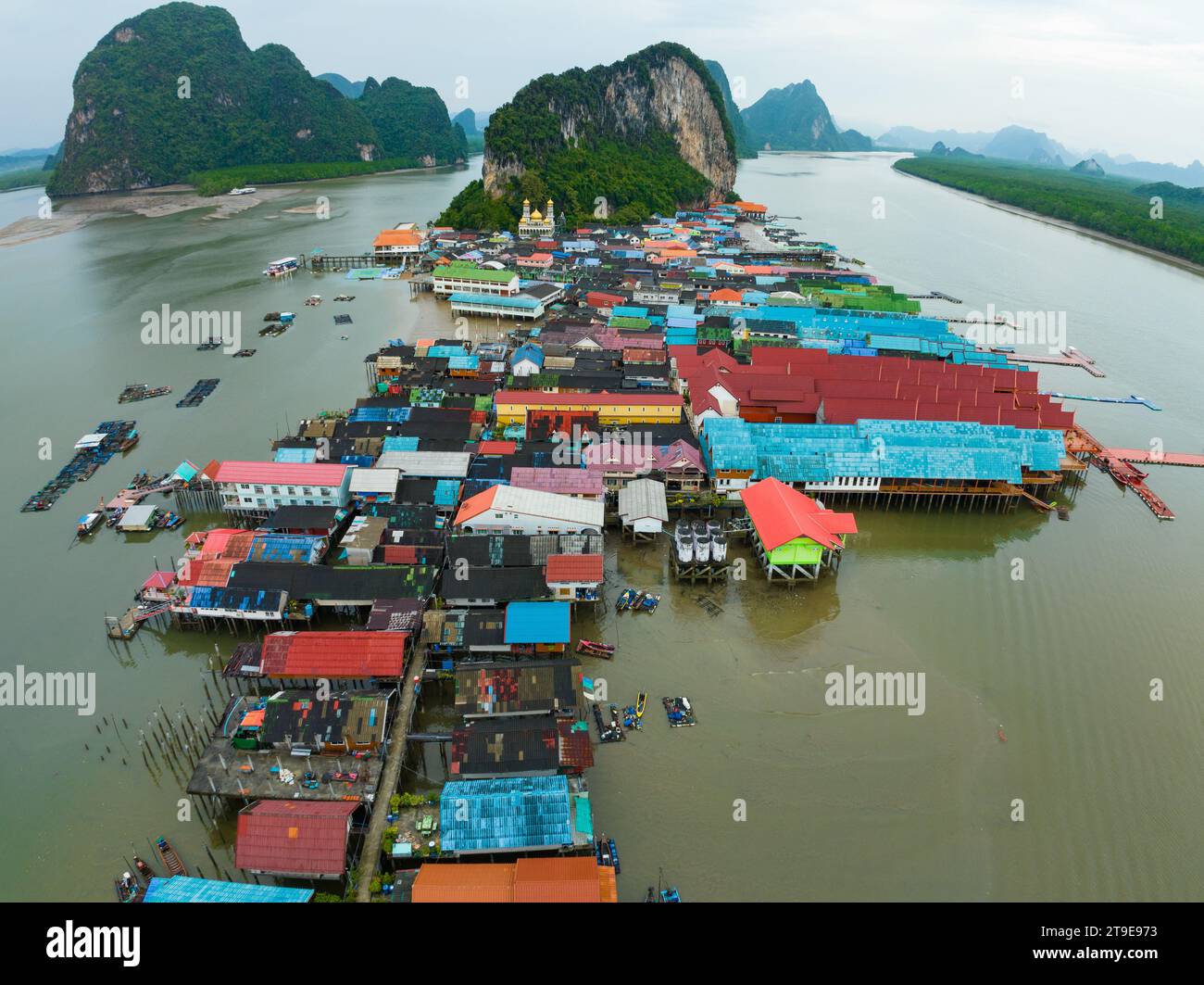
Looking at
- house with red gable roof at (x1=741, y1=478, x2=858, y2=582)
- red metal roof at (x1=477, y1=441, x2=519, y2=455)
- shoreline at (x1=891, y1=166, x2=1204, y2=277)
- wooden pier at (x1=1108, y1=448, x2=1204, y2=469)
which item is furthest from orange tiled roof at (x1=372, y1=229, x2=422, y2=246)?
shoreline at (x1=891, y1=166, x2=1204, y2=277)

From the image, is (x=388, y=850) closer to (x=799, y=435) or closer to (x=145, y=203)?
(x=799, y=435)

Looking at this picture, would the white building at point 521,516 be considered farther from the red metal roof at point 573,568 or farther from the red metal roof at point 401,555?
the red metal roof at point 401,555

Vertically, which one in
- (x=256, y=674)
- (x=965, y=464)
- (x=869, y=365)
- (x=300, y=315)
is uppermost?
(x=300, y=315)

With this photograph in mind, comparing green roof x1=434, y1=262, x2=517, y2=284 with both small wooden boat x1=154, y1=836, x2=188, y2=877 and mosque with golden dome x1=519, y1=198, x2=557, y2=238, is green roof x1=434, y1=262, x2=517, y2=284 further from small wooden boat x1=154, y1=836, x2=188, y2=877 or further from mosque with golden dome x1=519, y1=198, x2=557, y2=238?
small wooden boat x1=154, y1=836, x2=188, y2=877

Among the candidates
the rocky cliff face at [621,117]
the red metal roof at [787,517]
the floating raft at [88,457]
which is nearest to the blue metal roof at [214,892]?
the red metal roof at [787,517]
